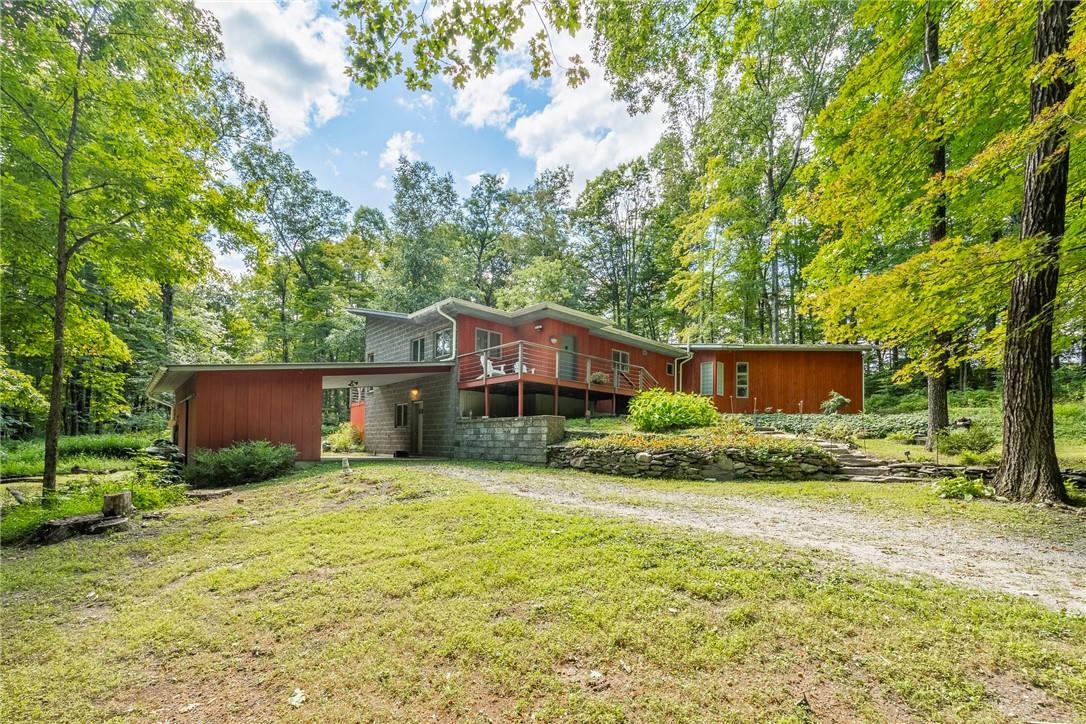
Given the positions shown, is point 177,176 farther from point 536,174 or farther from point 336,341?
point 536,174

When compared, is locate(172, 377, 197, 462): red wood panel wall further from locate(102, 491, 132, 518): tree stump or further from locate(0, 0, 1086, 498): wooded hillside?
locate(102, 491, 132, 518): tree stump

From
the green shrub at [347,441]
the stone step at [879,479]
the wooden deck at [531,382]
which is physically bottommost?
the green shrub at [347,441]

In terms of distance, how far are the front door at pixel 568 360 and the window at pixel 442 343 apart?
3.96 metres

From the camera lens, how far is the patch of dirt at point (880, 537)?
3.38 metres

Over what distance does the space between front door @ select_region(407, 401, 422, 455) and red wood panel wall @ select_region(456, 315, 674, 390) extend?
3424mm

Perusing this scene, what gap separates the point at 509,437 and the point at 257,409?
6.86m

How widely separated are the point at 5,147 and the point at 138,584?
740 centimetres

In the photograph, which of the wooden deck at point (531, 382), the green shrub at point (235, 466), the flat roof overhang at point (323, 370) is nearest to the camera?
the green shrub at point (235, 466)

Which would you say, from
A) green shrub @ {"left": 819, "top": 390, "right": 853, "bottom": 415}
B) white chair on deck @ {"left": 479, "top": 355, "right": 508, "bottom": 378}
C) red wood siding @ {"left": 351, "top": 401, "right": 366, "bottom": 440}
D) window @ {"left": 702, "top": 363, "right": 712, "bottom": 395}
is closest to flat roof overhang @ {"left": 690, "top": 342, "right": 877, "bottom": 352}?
window @ {"left": 702, "top": 363, "right": 712, "bottom": 395}

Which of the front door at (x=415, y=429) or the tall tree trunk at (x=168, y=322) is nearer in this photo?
the front door at (x=415, y=429)

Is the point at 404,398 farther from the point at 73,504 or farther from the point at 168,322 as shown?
the point at 168,322

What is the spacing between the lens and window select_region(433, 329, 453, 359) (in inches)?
623

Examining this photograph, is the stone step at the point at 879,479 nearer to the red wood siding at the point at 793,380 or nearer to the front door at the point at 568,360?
the front door at the point at 568,360

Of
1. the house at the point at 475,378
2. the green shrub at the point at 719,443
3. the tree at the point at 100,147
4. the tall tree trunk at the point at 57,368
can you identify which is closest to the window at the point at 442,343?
the house at the point at 475,378
